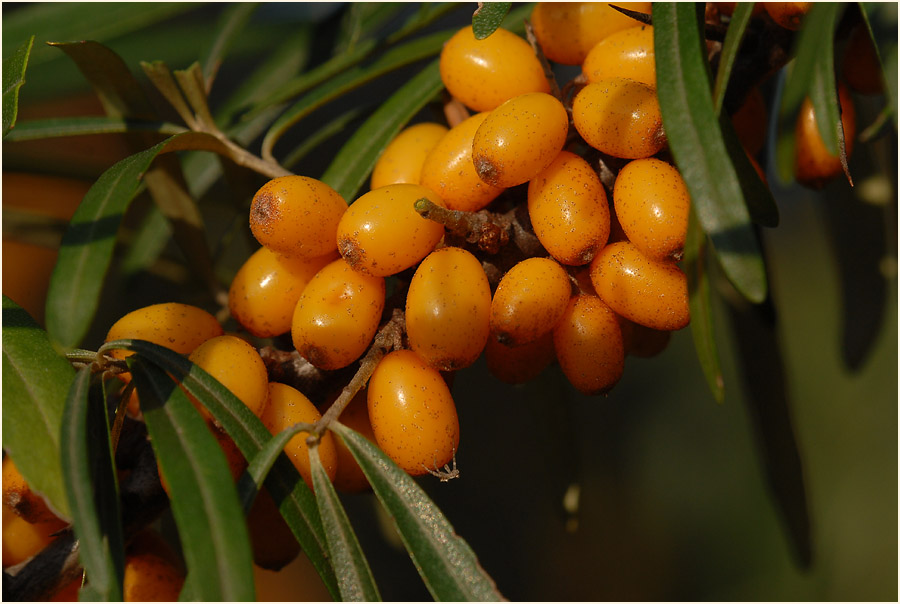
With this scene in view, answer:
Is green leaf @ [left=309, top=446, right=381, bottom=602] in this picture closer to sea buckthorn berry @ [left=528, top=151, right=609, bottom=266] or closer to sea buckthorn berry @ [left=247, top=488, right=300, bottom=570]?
sea buckthorn berry @ [left=247, top=488, right=300, bottom=570]

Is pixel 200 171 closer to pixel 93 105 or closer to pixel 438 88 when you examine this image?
pixel 438 88

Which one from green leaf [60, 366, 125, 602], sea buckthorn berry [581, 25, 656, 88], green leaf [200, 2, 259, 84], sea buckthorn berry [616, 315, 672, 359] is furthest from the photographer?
green leaf [200, 2, 259, 84]

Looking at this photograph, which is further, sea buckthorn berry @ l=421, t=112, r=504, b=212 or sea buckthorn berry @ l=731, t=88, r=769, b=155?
sea buckthorn berry @ l=731, t=88, r=769, b=155

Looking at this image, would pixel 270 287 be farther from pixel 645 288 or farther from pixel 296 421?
pixel 645 288

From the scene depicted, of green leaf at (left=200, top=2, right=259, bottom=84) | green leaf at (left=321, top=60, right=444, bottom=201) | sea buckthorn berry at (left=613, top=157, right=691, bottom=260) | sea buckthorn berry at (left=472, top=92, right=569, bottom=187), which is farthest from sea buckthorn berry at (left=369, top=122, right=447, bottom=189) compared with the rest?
green leaf at (left=200, top=2, right=259, bottom=84)

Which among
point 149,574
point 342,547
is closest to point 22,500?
point 149,574

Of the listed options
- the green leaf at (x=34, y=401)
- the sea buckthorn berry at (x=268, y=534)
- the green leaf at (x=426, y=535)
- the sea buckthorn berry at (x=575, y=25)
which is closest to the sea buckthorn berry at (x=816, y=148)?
the sea buckthorn berry at (x=575, y=25)
